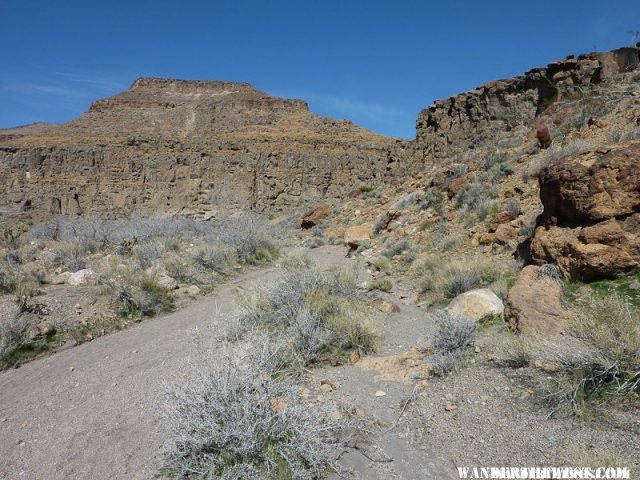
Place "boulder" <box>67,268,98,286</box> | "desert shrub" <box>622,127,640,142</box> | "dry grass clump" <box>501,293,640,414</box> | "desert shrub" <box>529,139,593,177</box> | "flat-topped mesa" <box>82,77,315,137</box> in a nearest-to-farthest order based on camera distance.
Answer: "dry grass clump" <box>501,293,640,414</box>, "desert shrub" <box>622,127,640,142</box>, "desert shrub" <box>529,139,593,177</box>, "boulder" <box>67,268,98,286</box>, "flat-topped mesa" <box>82,77,315,137</box>

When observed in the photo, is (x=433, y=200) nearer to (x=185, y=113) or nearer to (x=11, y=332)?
(x=11, y=332)

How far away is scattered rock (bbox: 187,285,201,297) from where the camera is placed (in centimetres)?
806

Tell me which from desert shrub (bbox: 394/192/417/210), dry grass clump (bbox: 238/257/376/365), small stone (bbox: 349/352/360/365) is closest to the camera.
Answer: small stone (bbox: 349/352/360/365)

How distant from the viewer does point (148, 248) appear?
1047 centimetres

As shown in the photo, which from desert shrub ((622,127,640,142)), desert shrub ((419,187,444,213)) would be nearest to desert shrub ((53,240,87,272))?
desert shrub ((419,187,444,213))

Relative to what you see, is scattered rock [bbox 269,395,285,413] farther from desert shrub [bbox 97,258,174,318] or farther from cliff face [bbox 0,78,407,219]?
cliff face [bbox 0,78,407,219]

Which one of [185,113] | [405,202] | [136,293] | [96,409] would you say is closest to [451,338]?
[96,409]

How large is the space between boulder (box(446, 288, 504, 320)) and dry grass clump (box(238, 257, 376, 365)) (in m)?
1.11

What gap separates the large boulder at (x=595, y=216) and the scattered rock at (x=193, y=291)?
19.8 feet

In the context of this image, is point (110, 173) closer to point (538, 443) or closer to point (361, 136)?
point (361, 136)

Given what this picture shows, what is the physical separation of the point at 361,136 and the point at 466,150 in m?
23.0

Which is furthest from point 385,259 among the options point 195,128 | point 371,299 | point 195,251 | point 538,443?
point 195,128

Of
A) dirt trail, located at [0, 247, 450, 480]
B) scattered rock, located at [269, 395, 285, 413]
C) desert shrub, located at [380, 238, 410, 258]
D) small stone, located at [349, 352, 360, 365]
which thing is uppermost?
desert shrub, located at [380, 238, 410, 258]

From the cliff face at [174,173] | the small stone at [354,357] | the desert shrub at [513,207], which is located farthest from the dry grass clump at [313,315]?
the cliff face at [174,173]
